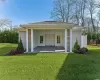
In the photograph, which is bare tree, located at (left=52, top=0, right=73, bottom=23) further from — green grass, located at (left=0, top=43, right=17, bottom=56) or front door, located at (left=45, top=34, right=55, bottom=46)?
green grass, located at (left=0, top=43, right=17, bottom=56)

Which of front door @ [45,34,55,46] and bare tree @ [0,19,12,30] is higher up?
bare tree @ [0,19,12,30]

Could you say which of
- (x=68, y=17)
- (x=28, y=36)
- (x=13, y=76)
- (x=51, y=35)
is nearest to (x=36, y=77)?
(x=13, y=76)

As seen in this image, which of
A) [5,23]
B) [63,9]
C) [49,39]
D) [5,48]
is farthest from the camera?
[5,23]

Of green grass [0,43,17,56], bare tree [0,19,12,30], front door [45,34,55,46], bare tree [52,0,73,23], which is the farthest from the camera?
bare tree [0,19,12,30]

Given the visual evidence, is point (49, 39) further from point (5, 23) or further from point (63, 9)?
point (5, 23)

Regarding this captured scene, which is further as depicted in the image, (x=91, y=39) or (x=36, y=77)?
(x=91, y=39)

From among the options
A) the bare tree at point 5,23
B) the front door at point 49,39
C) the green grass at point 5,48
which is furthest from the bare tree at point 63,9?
the green grass at point 5,48

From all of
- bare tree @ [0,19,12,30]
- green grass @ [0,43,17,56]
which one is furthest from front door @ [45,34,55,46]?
bare tree @ [0,19,12,30]

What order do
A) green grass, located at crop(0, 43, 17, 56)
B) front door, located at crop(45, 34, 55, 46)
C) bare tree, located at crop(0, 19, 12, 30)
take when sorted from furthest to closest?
bare tree, located at crop(0, 19, 12, 30) → front door, located at crop(45, 34, 55, 46) → green grass, located at crop(0, 43, 17, 56)

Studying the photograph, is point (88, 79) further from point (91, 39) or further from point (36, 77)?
point (91, 39)

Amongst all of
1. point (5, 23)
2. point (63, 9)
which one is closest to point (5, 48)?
point (63, 9)

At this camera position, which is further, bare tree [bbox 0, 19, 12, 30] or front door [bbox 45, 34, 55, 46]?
bare tree [bbox 0, 19, 12, 30]

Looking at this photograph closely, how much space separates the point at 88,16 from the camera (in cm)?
4319

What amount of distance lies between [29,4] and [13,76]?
2119 centimetres
